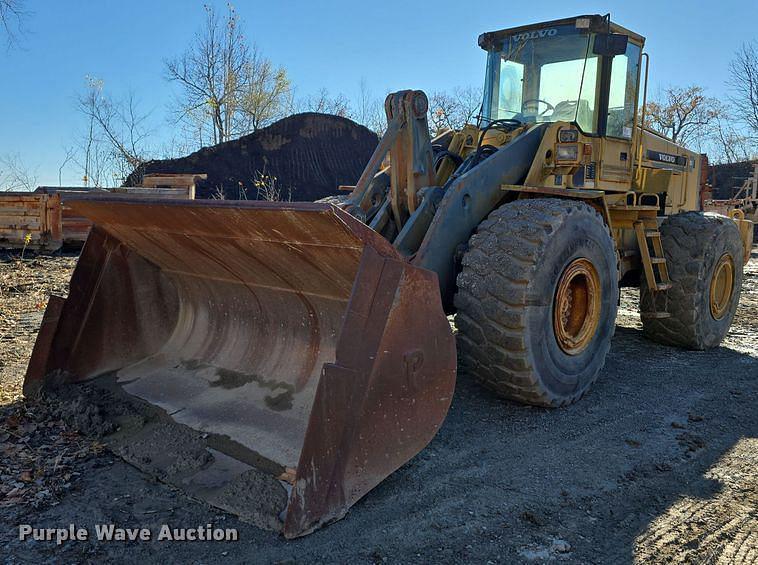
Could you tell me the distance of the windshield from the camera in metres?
5.24

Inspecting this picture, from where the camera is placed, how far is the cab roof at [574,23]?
5137 mm

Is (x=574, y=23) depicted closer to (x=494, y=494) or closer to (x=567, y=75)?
(x=567, y=75)

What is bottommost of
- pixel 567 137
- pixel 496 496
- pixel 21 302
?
pixel 496 496

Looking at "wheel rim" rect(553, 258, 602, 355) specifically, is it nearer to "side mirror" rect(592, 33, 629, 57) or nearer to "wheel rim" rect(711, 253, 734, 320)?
"side mirror" rect(592, 33, 629, 57)

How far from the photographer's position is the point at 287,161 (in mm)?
22125

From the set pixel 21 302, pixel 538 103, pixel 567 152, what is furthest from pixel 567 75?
pixel 21 302

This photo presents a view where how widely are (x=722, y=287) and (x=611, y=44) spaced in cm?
307

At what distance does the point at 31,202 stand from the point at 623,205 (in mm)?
10714

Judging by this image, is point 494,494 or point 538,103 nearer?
point 494,494

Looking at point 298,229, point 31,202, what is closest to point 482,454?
point 298,229

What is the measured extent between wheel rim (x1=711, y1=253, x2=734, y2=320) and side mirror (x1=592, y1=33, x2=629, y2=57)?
255 centimetres

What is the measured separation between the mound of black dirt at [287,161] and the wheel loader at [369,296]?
15283mm

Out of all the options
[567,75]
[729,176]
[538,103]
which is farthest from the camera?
[729,176]

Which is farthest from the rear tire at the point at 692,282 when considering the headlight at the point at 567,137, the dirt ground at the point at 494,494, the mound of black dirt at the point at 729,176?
the mound of black dirt at the point at 729,176
